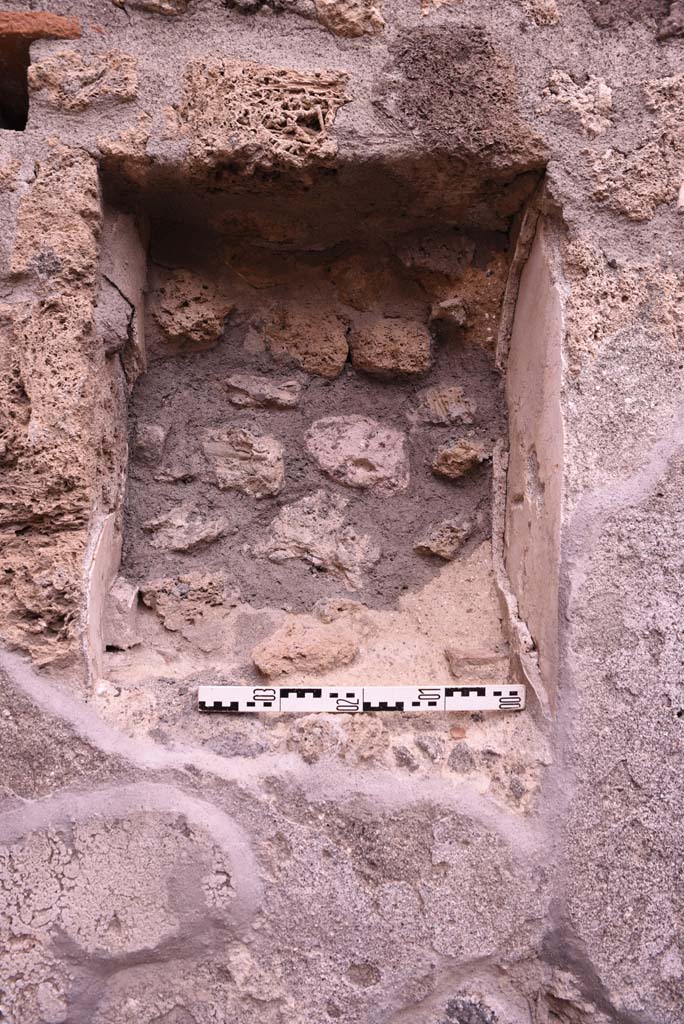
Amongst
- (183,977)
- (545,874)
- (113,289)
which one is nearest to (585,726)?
(545,874)

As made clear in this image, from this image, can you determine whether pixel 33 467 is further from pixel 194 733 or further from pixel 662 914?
pixel 662 914

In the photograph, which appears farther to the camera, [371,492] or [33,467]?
[371,492]

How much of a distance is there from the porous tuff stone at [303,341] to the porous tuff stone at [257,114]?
296mm

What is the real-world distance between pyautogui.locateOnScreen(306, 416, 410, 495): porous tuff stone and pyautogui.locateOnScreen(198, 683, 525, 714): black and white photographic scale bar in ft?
1.39

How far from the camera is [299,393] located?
1447 mm

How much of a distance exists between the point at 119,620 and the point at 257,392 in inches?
20.2

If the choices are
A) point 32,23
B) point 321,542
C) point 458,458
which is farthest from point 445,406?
point 32,23

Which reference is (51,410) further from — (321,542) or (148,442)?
(321,542)

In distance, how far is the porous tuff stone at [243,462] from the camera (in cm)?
141

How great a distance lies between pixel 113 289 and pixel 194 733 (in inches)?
30.5

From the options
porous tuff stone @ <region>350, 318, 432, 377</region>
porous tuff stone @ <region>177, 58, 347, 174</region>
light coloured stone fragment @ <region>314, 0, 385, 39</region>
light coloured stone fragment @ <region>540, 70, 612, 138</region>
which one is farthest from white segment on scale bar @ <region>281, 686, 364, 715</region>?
light coloured stone fragment @ <region>314, 0, 385, 39</region>

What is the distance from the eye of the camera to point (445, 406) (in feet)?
4.69

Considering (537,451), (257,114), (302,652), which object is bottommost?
(302,652)

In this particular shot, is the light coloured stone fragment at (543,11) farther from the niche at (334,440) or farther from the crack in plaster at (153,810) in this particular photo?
the crack in plaster at (153,810)
